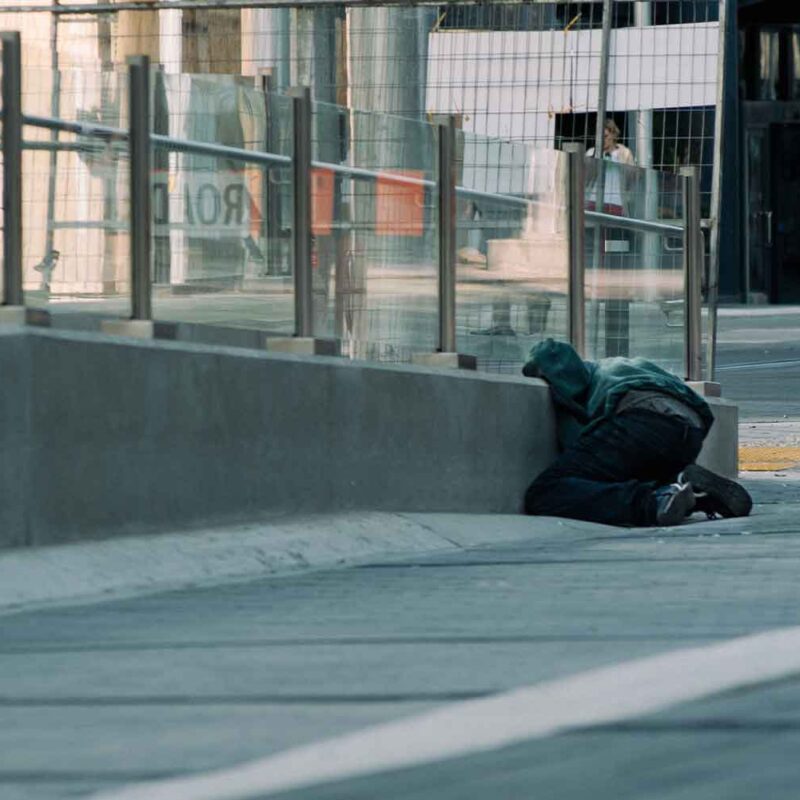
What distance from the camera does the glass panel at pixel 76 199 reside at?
305 inches

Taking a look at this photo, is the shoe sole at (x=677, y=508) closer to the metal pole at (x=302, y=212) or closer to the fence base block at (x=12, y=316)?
the metal pole at (x=302, y=212)

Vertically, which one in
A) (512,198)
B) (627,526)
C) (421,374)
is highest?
(512,198)

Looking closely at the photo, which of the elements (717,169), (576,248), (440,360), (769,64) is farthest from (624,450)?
(769,64)

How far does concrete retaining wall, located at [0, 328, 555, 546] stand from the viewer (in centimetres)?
738

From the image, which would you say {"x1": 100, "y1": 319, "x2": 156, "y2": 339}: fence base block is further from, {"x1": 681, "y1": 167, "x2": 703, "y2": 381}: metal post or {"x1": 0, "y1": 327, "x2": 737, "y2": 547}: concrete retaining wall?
{"x1": 681, "y1": 167, "x2": 703, "y2": 381}: metal post

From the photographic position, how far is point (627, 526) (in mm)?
9859

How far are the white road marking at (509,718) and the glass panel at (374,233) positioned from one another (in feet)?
12.7

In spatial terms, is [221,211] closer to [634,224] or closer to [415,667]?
[634,224]

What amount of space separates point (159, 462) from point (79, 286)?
670 millimetres

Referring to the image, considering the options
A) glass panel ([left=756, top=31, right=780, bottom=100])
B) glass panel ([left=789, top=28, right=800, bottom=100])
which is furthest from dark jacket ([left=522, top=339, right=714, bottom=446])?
glass panel ([left=789, top=28, right=800, bottom=100])

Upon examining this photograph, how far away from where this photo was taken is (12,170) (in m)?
7.54

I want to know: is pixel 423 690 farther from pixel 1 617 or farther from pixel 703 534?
pixel 703 534

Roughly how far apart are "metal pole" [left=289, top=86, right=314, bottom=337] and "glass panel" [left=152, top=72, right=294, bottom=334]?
0.03m

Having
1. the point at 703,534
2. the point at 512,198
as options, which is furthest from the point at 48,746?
the point at 512,198
